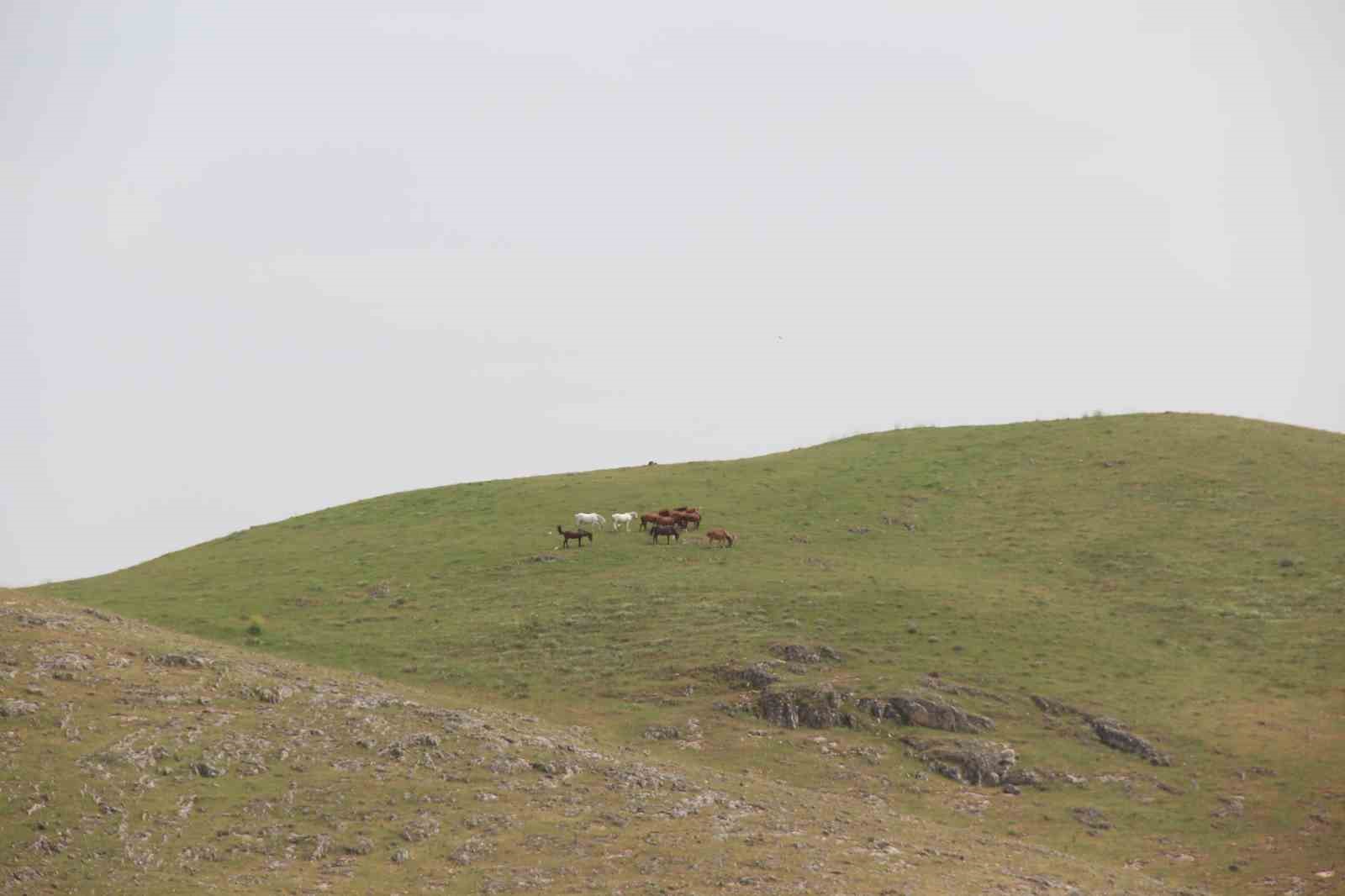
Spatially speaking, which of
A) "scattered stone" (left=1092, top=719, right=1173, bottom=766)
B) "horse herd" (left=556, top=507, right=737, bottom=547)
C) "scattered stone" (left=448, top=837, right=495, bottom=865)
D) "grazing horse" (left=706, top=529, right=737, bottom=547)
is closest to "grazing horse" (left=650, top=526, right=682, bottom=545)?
"horse herd" (left=556, top=507, right=737, bottom=547)

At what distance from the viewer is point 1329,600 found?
2226 inches

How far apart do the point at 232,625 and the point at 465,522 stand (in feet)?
54.0

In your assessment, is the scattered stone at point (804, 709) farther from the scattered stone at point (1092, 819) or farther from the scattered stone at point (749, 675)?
the scattered stone at point (1092, 819)

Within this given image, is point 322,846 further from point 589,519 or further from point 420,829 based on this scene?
point 589,519

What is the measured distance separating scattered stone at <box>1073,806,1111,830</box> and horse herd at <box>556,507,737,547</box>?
2393 cm

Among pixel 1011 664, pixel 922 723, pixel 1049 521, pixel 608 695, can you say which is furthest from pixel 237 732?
pixel 1049 521

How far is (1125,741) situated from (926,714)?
6886 mm

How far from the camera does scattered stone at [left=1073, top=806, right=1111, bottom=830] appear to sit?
41.1 meters

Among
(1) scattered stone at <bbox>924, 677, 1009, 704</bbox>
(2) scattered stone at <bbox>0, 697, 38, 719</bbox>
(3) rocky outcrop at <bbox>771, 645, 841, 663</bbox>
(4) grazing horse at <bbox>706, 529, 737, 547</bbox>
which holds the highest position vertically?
(4) grazing horse at <bbox>706, 529, 737, 547</bbox>

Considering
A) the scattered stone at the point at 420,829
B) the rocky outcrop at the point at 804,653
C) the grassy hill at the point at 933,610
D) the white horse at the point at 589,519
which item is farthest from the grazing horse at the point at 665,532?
the scattered stone at the point at 420,829

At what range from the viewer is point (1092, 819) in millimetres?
41469

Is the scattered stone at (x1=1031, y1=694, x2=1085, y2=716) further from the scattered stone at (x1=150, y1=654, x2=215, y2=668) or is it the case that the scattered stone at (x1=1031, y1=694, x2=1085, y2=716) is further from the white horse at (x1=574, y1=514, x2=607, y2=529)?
the scattered stone at (x1=150, y1=654, x2=215, y2=668)

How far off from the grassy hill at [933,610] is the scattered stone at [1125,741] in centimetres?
44

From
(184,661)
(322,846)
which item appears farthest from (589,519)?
(322,846)
